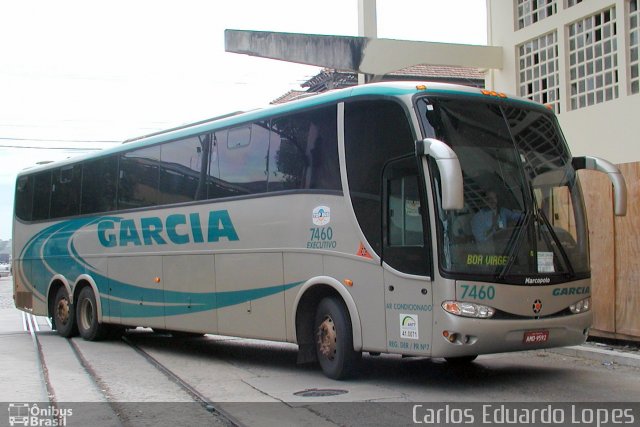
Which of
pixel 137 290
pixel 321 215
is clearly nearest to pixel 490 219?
pixel 321 215

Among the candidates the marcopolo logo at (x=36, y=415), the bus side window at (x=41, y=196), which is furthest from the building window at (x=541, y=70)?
the marcopolo logo at (x=36, y=415)

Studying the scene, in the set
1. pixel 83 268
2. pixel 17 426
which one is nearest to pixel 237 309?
pixel 17 426

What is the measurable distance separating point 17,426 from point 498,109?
5.93m

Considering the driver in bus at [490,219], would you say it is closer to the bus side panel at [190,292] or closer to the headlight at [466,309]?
the headlight at [466,309]

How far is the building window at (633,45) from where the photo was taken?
14.6 metres

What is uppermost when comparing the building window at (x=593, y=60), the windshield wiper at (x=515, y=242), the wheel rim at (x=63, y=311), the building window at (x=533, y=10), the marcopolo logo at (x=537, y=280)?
the building window at (x=533, y=10)

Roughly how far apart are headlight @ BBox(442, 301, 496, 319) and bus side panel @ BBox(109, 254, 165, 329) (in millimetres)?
6156

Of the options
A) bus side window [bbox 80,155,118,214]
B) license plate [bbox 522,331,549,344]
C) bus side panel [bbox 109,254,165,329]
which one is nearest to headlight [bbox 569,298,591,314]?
license plate [bbox 522,331,549,344]

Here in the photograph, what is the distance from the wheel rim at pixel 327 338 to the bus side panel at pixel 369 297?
56 centimetres

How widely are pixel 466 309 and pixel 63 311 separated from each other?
10.3 metres

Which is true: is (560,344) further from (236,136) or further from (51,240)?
(51,240)

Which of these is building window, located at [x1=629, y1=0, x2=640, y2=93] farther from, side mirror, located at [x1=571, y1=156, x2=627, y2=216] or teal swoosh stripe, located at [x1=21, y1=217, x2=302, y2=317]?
teal swoosh stripe, located at [x1=21, y1=217, x2=302, y2=317]

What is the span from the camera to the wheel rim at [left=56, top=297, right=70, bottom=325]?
1569 centimetres

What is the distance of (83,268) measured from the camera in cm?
1498
